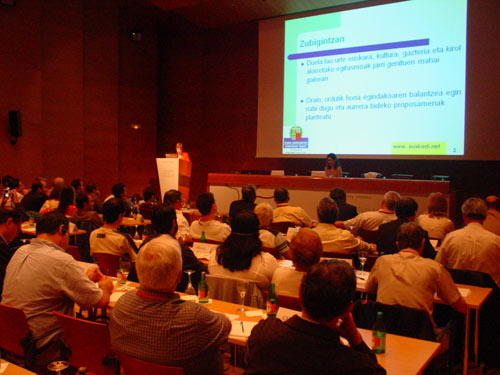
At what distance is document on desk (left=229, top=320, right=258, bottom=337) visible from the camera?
2455 millimetres

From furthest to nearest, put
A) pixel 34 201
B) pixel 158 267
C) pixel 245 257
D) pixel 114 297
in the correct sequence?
pixel 34 201 < pixel 245 257 < pixel 114 297 < pixel 158 267

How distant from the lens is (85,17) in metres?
11.1

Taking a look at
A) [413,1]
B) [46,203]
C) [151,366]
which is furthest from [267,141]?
[151,366]

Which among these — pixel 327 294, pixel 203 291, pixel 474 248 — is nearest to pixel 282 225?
pixel 474 248

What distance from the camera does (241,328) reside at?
2.54 metres

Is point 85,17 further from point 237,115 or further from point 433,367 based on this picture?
point 433,367

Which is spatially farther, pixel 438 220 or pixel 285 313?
pixel 438 220

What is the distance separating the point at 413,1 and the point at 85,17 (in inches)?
291

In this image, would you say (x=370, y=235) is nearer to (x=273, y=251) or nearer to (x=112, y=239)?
(x=273, y=251)

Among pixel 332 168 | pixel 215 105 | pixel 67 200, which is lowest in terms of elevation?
pixel 67 200

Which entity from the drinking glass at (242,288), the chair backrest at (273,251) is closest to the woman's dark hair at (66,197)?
the chair backrest at (273,251)

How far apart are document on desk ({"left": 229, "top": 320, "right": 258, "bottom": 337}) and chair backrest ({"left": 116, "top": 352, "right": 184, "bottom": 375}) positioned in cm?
63

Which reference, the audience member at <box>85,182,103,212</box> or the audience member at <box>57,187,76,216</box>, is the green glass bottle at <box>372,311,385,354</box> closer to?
the audience member at <box>57,187,76,216</box>

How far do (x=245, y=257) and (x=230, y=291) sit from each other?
0.27 meters
